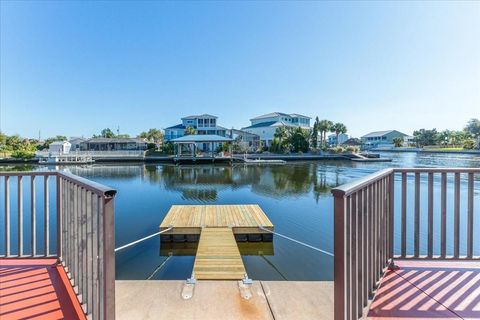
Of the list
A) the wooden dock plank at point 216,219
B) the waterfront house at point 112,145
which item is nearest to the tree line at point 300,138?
the waterfront house at point 112,145

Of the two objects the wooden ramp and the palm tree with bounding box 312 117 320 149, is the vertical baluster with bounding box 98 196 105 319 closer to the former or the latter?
the wooden ramp

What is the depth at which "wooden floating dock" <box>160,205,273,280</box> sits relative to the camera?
317 centimetres

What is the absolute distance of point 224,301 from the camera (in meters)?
1.83

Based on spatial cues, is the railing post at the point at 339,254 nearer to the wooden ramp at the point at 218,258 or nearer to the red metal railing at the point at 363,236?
the red metal railing at the point at 363,236

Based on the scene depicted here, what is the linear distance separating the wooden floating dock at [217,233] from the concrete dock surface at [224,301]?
37.1 inches

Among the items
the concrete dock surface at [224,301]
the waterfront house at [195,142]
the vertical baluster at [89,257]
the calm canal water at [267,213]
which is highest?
the waterfront house at [195,142]

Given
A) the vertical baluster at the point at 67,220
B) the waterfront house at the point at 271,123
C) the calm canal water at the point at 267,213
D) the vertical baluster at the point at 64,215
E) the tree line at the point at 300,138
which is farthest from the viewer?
the waterfront house at the point at 271,123

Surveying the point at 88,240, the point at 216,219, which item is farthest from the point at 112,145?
the point at 88,240

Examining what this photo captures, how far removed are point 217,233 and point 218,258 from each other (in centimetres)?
120

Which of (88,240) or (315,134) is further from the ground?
(315,134)

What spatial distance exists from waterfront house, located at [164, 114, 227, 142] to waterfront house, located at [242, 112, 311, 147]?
26.6 ft

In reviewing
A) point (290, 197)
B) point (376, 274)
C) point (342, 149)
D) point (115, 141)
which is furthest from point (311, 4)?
point (115, 141)

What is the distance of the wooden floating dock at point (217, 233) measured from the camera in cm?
317

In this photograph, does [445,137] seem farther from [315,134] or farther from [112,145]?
[112,145]
